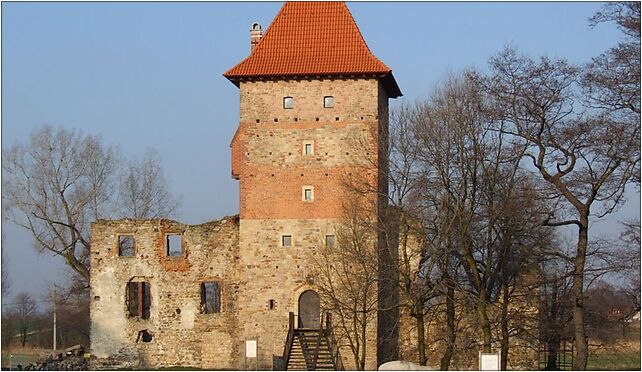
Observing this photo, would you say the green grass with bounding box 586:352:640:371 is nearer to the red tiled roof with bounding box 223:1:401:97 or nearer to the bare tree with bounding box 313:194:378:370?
the bare tree with bounding box 313:194:378:370

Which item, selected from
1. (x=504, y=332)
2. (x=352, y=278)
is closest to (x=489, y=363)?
(x=504, y=332)

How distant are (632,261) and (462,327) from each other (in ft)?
24.1

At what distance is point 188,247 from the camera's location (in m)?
39.1

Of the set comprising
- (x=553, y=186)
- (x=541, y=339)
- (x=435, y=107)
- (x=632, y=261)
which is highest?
(x=435, y=107)

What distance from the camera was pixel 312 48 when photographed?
123 feet

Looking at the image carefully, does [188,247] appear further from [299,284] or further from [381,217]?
[381,217]

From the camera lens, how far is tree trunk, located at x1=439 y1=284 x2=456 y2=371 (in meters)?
34.8

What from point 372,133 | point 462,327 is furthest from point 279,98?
point 462,327

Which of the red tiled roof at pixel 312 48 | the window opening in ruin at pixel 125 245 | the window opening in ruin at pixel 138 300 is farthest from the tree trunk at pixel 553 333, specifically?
the window opening in ruin at pixel 125 245

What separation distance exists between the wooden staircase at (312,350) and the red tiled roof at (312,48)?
8068 millimetres

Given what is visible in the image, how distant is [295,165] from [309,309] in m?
4.80

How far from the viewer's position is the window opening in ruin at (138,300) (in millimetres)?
39594

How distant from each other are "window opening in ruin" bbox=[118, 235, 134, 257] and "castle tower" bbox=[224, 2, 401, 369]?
16.4 feet

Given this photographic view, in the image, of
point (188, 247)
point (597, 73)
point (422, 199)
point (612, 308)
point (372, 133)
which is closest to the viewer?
point (597, 73)
